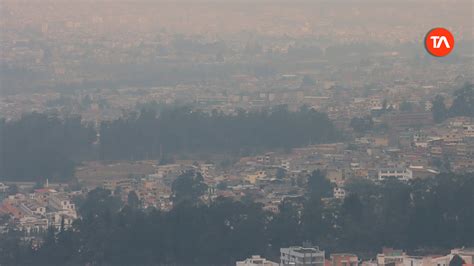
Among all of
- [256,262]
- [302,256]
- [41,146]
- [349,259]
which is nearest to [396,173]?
[41,146]

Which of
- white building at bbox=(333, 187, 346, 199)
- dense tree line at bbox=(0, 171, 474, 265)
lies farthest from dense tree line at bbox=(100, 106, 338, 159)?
dense tree line at bbox=(0, 171, 474, 265)

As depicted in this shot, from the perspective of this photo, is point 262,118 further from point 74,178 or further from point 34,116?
point 74,178

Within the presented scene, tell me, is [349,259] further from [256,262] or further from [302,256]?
[256,262]

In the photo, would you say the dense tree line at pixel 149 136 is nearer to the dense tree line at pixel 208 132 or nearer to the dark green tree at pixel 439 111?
the dense tree line at pixel 208 132

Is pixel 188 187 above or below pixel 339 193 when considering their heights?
above

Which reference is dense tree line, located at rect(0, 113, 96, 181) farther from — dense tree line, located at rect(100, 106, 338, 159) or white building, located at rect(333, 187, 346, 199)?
white building, located at rect(333, 187, 346, 199)

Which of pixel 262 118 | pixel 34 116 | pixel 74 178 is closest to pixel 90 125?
pixel 34 116
